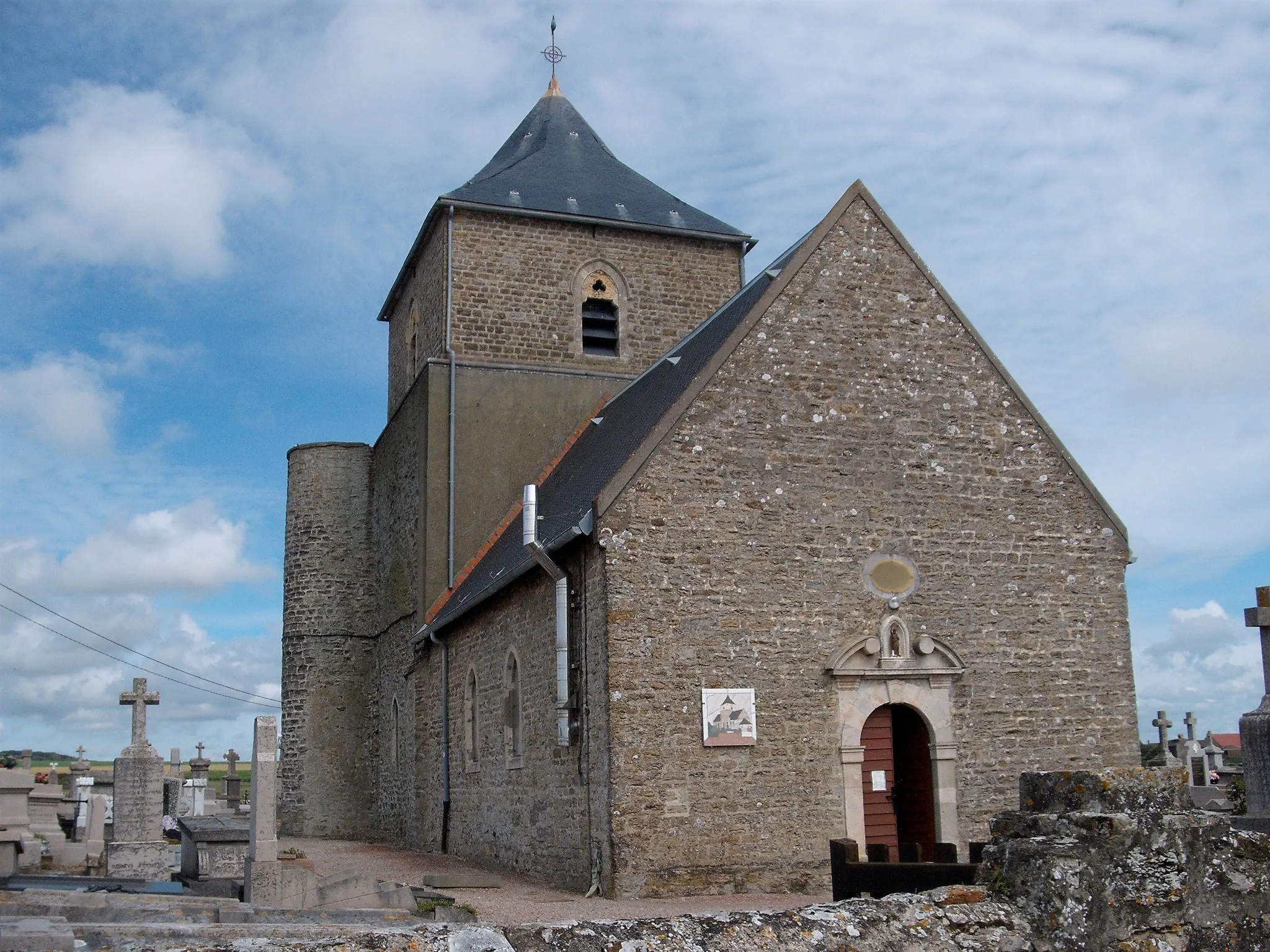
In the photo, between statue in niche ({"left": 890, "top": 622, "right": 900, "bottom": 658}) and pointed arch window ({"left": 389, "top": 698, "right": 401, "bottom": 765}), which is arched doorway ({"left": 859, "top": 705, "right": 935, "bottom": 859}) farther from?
pointed arch window ({"left": 389, "top": 698, "right": 401, "bottom": 765})

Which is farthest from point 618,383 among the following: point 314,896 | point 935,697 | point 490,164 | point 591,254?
point 314,896

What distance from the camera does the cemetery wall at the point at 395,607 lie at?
2003cm

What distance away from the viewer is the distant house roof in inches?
856

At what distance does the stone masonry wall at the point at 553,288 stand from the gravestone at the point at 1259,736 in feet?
42.8

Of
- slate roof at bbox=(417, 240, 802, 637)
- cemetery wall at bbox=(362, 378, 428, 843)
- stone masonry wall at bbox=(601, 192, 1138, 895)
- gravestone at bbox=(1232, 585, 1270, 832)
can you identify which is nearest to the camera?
gravestone at bbox=(1232, 585, 1270, 832)

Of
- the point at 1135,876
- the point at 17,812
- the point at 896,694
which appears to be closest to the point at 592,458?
the point at 896,694

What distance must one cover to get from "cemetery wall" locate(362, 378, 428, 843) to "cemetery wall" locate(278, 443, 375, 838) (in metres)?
0.25

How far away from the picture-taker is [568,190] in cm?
2261

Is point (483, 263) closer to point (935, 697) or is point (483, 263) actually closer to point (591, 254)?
point (591, 254)

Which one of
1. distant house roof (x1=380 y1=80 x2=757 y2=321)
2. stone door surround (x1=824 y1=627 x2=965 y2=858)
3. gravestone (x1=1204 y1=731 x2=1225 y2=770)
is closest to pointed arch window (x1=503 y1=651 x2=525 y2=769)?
stone door surround (x1=824 y1=627 x2=965 y2=858)

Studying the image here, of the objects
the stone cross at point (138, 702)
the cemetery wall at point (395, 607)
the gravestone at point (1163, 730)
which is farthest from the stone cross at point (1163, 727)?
the stone cross at point (138, 702)

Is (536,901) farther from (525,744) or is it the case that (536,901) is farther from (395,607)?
(395,607)

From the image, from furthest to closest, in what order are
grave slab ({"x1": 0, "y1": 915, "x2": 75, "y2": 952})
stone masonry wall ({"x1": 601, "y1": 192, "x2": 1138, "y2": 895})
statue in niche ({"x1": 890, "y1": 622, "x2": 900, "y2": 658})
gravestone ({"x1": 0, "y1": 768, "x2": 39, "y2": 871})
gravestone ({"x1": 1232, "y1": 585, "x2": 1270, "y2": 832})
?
1. gravestone ({"x1": 0, "y1": 768, "x2": 39, "y2": 871})
2. statue in niche ({"x1": 890, "y1": 622, "x2": 900, "y2": 658})
3. stone masonry wall ({"x1": 601, "y1": 192, "x2": 1138, "y2": 895})
4. gravestone ({"x1": 1232, "y1": 585, "x2": 1270, "y2": 832})
5. grave slab ({"x1": 0, "y1": 915, "x2": 75, "y2": 952})

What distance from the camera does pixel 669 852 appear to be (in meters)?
11.4
